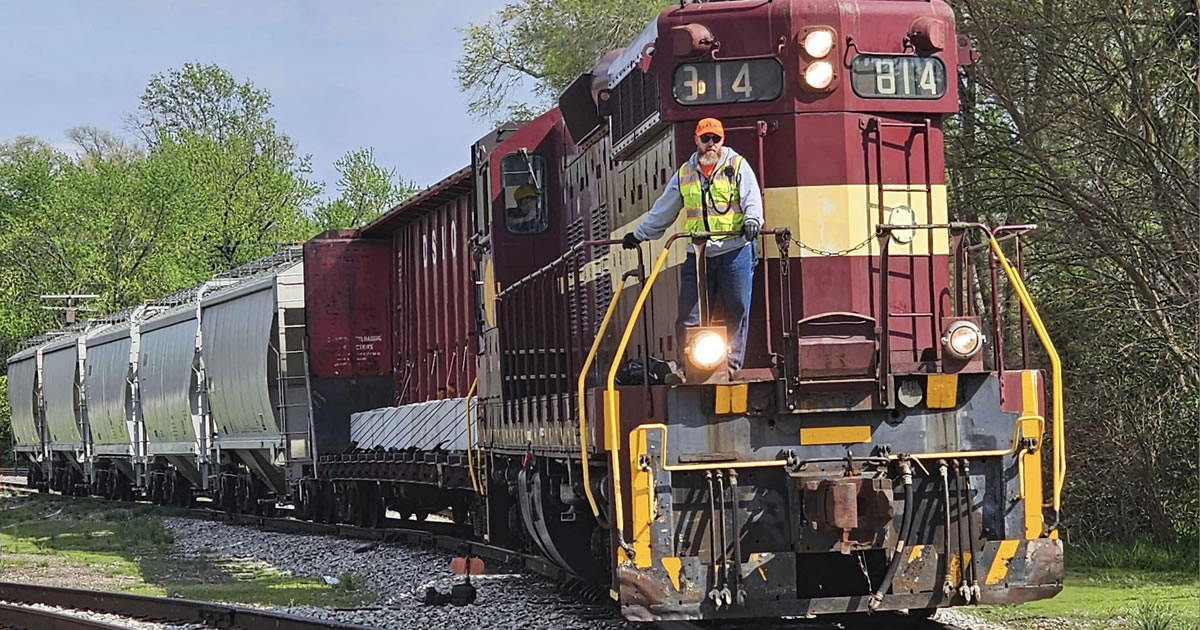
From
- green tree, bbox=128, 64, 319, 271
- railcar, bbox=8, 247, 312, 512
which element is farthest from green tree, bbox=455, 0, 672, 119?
green tree, bbox=128, 64, 319, 271

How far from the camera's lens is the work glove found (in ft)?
25.7

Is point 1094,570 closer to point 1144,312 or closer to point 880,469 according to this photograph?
point 1144,312

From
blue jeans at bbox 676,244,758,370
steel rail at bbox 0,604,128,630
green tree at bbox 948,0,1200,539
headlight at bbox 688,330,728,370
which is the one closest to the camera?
headlight at bbox 688,330,728,370

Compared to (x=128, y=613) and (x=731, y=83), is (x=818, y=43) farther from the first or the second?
(x=128, y=613)

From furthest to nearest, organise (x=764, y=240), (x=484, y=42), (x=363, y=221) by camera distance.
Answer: (x=363, y=221)
(x=484, y=42)
(x=764, y=240)

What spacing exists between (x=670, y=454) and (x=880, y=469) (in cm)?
104

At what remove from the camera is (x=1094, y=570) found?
41.4 ft

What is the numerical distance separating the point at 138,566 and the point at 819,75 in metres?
11.2

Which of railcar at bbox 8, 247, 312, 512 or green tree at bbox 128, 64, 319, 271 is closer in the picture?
railcar at bbox 8, 247, 312, 512

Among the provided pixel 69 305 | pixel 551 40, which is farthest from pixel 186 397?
pixel 69 305

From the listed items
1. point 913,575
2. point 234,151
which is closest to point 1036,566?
point 913,575

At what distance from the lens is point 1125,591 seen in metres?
11.3

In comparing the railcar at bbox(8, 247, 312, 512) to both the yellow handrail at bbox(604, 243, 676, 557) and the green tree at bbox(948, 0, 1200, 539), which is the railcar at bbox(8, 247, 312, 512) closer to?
the green tree at bbox(948, 0, 1200, 539)

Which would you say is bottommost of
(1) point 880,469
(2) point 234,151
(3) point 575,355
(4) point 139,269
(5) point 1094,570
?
(5) point 1094,570
